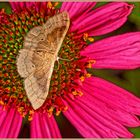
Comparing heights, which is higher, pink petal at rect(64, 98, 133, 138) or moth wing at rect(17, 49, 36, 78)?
moth wing at rect(17, 49, 36, 78)

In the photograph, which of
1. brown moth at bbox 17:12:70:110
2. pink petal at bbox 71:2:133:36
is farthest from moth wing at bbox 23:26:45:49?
pink petal at bbox 71:2:133:36

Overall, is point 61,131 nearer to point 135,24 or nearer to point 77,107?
point 77,107

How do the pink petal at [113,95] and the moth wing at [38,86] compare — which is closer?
the moth wing at [38,86]

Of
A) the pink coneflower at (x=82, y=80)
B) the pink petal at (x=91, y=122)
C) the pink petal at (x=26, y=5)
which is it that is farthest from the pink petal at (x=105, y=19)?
the pink petal at (x=91, y=122)

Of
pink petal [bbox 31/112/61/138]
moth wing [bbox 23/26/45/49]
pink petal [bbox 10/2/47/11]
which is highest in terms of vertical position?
pink petal [bbox 10/2/47/11]

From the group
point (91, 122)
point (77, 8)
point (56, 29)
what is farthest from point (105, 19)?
point (91, 122)

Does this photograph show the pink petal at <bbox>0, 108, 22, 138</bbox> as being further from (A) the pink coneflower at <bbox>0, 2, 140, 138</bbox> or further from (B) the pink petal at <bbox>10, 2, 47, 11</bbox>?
(B) the pink petal at <bbox>10, 2, 47, 11</bbox>

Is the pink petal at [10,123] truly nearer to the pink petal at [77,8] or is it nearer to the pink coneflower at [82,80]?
the pink coneflower at [82,80]
